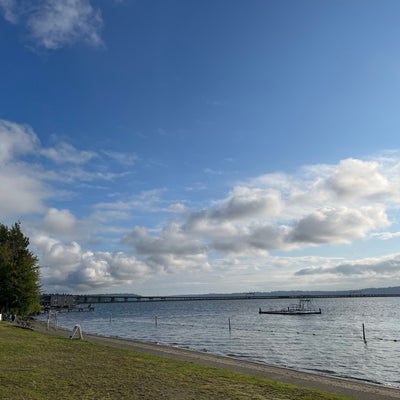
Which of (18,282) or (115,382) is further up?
(18,282)

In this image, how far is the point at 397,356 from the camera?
150 ft

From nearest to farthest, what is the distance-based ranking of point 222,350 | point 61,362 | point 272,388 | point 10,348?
point 272,388 → point 61,362 → point 10,348 → point 222,350

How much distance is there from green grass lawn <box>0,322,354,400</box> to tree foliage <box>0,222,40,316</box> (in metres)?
33.7

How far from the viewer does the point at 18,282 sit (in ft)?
183

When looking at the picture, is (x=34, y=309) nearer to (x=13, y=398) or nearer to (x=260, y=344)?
(x=260, y=344)

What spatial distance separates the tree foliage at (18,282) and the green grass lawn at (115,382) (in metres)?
33.7

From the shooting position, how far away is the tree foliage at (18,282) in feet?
182

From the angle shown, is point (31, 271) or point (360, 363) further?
point (31, 271)

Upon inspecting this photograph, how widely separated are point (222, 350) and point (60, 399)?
37888 mm

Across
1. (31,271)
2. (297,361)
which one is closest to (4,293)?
(31,271)

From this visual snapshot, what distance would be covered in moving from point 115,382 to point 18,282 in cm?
4348

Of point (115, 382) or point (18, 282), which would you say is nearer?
point (115, 382)

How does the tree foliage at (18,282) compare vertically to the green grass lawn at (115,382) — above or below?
above

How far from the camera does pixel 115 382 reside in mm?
17297
